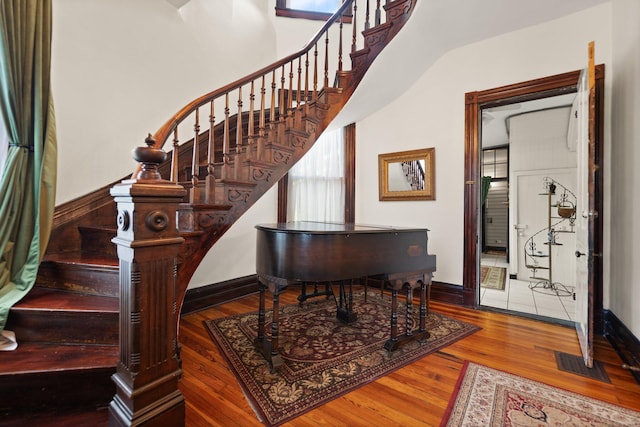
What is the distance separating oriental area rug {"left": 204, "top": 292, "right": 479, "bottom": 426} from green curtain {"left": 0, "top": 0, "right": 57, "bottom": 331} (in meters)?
1.37

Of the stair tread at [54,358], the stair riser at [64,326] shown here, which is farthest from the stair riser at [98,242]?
the stair tread at [54,358]

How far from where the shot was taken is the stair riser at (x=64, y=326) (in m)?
1.50

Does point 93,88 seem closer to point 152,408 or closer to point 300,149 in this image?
point 300,149

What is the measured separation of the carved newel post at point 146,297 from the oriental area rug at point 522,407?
1.34 m

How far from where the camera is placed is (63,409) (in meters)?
1.33

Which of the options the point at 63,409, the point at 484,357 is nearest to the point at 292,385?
the point at 63,409

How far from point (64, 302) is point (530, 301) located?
14.8 ft

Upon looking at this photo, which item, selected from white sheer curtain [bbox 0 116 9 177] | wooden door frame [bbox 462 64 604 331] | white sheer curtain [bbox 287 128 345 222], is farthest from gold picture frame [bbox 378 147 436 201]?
white sheer curtain [bbox 0 116 9 177]

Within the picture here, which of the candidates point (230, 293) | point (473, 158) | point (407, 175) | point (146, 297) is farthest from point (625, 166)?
point (230, 293)

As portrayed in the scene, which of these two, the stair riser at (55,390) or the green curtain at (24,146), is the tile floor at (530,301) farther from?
the green curtain at (24,146)

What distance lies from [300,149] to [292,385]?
A: 6.31 ft

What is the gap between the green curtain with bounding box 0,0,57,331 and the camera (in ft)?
5.58

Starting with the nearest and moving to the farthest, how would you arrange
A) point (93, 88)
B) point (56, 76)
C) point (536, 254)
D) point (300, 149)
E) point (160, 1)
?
1. point (56, 76)
2. point (93, 88)
3. point (300, 149)
4. point (160, 1)
5. point (536, 254)

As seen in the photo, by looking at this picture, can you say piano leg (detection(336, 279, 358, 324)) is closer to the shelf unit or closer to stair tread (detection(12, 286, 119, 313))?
stair tread (detection(12, 286, 119, 313))
